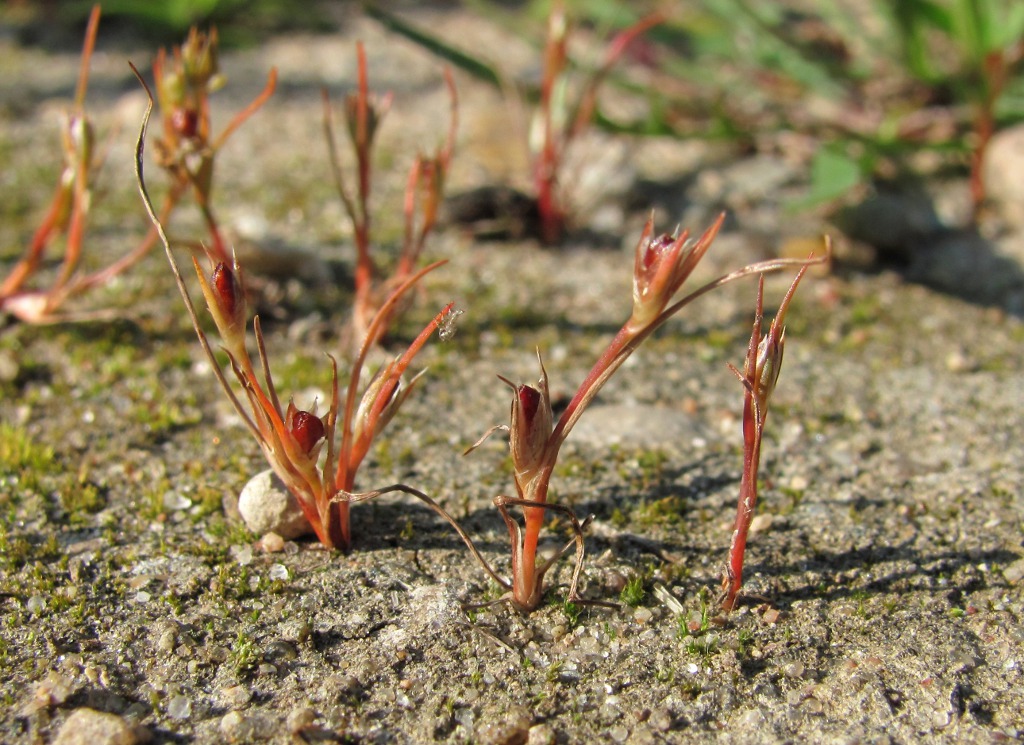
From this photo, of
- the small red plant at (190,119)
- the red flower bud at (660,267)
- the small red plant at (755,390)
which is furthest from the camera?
the small red plant at (190,119)

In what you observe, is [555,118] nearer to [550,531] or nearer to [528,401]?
[550,531]

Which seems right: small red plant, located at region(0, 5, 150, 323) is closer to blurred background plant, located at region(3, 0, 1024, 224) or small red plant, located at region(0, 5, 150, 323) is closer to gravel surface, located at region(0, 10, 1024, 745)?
gravel surface, located at region(0, 10, 1024, 745)

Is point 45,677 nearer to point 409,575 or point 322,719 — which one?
point 322,719

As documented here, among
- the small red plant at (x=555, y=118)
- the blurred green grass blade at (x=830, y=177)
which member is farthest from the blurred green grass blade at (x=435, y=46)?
the blurred green grass blade at (x=830, y=177)

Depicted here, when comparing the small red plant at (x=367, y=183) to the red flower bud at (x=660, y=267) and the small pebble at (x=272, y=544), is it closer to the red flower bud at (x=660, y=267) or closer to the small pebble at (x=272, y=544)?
the small pebble at (x=272, y=544)

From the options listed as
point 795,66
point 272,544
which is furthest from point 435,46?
point 272,544

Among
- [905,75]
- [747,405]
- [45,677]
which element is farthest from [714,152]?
[45,677]
